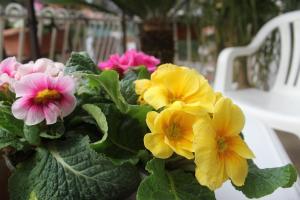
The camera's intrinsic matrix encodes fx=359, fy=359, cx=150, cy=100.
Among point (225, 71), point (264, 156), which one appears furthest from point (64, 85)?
point (225, 71)

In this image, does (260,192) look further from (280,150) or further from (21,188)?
(280,150)

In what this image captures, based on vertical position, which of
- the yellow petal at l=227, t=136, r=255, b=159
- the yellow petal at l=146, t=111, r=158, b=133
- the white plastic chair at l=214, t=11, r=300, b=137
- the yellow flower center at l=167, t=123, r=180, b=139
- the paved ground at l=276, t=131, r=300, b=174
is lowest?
the paved ground at l=276, t=131, r=300, b=174

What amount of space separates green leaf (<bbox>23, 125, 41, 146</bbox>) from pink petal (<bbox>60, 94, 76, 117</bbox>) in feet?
0.09

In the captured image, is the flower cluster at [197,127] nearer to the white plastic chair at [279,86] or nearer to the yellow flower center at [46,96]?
the yellow flower center at [46,96]

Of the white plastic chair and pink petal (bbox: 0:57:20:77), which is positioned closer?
pink petal (bbox: 0:57:20:77)

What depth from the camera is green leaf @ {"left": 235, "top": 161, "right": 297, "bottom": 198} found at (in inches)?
12.3

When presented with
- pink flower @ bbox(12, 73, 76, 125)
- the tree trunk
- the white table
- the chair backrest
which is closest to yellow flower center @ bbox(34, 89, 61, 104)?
pink flower @ bbox(12, 73, 76, 125)

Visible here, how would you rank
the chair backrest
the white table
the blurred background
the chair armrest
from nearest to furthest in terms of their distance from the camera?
1. the white table
2. the chair armrest
3. the chair backrest
4. the blurred background

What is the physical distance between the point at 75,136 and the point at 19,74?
85 mm

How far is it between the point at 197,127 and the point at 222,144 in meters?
0.03

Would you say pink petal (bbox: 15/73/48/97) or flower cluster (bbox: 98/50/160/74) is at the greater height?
pink petal (bbox: 15/73/48/97)

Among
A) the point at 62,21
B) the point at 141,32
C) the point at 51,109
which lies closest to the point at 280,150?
the point at 51,109

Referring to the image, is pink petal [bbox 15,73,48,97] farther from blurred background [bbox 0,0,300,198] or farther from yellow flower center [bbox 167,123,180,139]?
blurred background [bbox 0,0,300,198]

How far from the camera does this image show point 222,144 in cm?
31
